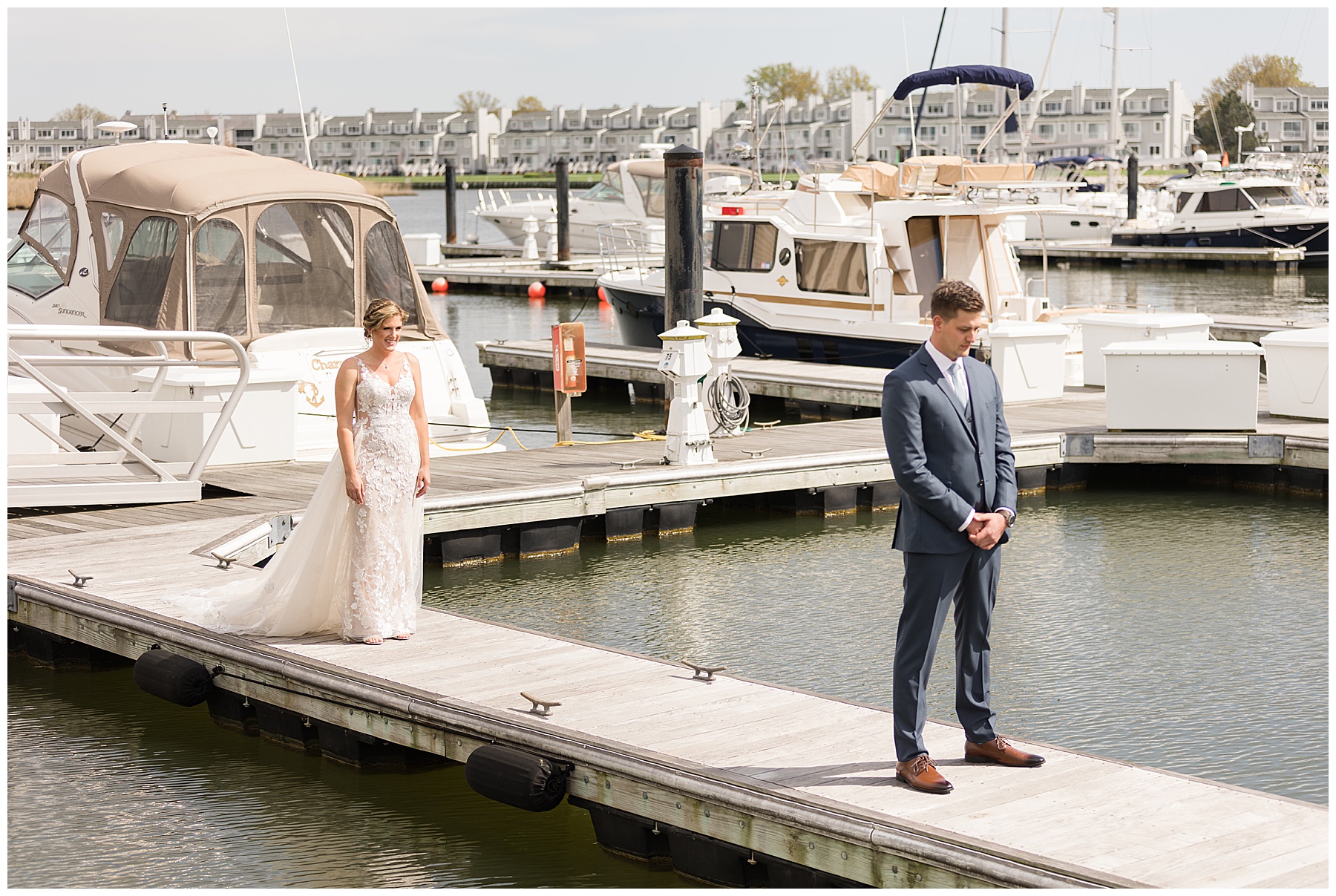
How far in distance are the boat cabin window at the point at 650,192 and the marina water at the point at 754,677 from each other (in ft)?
89.2

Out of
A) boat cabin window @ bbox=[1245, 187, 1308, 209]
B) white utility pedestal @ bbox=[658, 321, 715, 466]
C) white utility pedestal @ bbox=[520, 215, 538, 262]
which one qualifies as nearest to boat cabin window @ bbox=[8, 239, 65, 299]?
white utility pedestal @ bbox=[658, 321, 715, 466]

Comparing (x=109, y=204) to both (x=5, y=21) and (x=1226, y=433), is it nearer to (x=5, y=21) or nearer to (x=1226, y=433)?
(x=5, y=21)

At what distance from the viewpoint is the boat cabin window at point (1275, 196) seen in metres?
46.8

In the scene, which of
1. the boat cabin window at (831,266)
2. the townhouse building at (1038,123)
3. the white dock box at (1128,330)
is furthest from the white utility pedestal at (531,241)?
the townhouse building at (1038,123)

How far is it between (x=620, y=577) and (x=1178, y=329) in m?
7.36

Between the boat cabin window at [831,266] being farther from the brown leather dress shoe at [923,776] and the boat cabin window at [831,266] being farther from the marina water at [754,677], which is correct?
the brown leather dress shoe at [923,776]

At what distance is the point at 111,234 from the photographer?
14.0 m

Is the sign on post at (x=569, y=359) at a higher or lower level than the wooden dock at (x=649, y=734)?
higher

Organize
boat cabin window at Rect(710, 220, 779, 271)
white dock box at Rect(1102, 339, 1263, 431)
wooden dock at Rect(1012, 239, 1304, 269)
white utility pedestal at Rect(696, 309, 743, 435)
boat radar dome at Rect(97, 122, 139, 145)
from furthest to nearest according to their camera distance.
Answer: wooden dock at Rect(1012, 239, 1304, 269), boat cabin window at Rect(710, 220, 779, 271), boat radar dome at Rect(97, 122, 139, 145), white dock box at Rect(1102, 339, 1263, 431), white utility pedestal at Rect(696, 309, 743, 435)

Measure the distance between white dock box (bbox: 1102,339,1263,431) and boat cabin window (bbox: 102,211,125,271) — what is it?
8.38m

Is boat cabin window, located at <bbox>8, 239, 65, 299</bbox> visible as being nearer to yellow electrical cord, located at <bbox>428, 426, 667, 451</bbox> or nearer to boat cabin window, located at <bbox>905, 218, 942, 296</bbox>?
yellow electrical cord, located at <bbox>428, 426, 667, 451</bbox>

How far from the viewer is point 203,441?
12180mm

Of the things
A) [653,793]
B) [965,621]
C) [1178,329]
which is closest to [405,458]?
[653,793]

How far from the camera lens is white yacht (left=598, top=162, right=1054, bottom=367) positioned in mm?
19391
